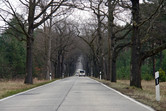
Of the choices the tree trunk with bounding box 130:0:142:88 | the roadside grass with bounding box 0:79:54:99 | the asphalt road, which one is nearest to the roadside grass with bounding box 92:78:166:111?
the asphalt road

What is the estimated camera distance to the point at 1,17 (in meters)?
21.9

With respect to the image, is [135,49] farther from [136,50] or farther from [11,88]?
[11,88]

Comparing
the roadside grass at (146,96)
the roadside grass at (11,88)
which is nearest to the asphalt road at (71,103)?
the roadside grass at (146,96)

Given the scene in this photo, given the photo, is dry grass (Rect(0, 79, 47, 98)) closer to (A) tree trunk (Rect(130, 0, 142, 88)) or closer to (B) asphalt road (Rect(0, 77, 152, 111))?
(B) asphalt road (Rect(0, 77, 152, 111))

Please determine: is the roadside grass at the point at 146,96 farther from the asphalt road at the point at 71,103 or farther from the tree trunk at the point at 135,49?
the tree trunk at the point at 135,49

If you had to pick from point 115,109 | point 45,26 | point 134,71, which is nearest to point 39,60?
point 45,26

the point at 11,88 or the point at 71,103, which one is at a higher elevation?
the point at 11,88

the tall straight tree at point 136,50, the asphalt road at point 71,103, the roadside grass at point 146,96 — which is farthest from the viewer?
the tall straight tree at point 136,50

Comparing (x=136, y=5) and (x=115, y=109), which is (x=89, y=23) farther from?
(x=115, y=109)

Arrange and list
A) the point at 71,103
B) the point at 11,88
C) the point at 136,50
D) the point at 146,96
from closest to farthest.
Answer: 1. the point at 71,103
2. the point at 146,96
3. the point at 136,50
4. the point at 11,88

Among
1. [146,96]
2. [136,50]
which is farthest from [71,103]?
[136,50]

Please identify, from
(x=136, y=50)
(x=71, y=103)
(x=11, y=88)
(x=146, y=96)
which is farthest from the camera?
(x=11, y=88)

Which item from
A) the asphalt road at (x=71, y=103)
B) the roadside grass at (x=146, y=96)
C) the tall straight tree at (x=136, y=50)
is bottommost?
the asphalt road at (x=71, y=103)

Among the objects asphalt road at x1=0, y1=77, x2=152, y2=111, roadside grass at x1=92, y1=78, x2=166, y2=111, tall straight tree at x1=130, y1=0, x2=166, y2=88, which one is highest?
tall straight tree at x1=130, y1=0, x2=166, y2=88
